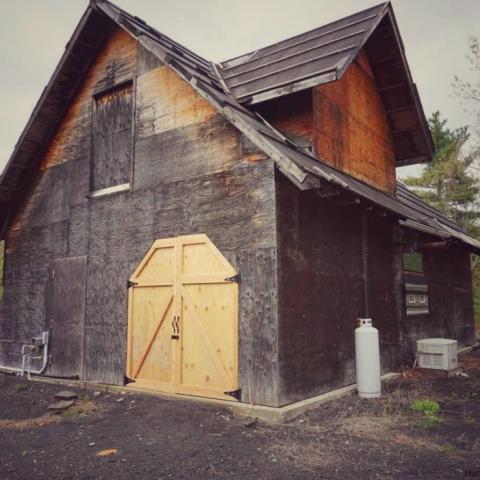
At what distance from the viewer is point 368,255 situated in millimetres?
9242

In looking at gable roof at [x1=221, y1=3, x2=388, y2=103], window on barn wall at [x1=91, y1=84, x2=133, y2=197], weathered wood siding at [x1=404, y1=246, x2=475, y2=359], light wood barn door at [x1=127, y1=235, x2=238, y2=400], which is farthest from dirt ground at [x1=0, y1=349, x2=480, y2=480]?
gable roof at [x1=221, y1=3, x2=388, y2=103]

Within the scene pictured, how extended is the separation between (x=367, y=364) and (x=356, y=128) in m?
5.09

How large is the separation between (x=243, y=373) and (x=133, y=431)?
1.72 metres

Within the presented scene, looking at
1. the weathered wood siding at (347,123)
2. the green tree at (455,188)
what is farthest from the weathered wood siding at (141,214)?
the green tree at (455,188)

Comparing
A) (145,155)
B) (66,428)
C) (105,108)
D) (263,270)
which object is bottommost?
(66,428)

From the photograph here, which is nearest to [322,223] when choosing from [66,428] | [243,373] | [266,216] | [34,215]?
[266,216]

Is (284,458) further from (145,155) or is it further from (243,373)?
(145,155)

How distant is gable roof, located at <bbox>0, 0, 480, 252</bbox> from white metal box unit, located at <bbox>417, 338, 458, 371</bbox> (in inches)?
94.7

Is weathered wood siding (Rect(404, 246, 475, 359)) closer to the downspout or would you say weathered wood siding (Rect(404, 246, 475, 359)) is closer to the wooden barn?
the wooden barn

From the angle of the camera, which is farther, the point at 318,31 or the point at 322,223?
the point at 318,31

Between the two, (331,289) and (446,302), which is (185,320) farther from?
(446,302)

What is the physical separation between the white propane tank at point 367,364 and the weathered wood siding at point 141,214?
6.75 ft

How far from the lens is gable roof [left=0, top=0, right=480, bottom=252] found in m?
6.70

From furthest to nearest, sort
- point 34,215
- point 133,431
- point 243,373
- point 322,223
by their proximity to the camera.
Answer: point 34,215 → point 322,223 → point 243,373 → point 133,431
